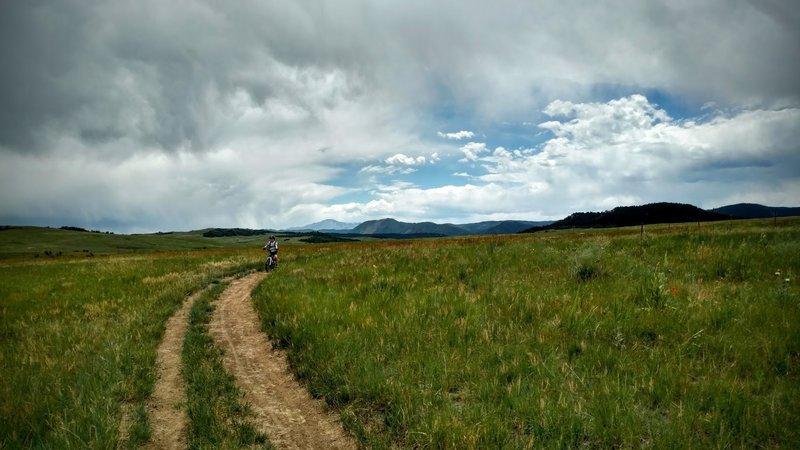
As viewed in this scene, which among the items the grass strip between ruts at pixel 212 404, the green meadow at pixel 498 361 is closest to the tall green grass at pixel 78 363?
the green meadow at pixel 498 361

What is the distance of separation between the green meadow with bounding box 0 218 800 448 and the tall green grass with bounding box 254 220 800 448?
1.2 inches

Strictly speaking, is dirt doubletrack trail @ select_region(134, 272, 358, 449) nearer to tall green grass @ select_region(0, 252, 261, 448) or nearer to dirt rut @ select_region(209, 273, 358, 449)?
dirt rut @ select_region(209, 273, 358, 449)

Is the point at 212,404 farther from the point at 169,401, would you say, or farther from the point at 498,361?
the point at 498,361

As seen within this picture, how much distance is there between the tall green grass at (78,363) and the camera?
532 centimetres

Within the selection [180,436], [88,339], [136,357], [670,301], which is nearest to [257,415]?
[180,436]

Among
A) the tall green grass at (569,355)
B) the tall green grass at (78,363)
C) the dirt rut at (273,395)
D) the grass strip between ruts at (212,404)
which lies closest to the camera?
the tall green grass at (569,355)

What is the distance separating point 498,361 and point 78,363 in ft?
26.7

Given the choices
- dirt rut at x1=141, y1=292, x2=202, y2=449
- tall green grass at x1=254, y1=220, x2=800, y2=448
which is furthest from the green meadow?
dirt rut at x1=141, y1=292, x2=202, y2=449

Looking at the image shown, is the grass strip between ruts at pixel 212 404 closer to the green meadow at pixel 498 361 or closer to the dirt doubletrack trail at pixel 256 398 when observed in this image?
the green meadow at pixel 498 361

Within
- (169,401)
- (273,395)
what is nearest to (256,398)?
(273,395)

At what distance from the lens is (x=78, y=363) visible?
772 centimetres

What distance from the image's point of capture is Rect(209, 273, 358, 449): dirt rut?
5.18 meters

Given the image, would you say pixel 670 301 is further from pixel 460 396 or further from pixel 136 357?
pixel 136 357

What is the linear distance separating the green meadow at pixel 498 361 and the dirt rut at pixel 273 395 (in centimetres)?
24
